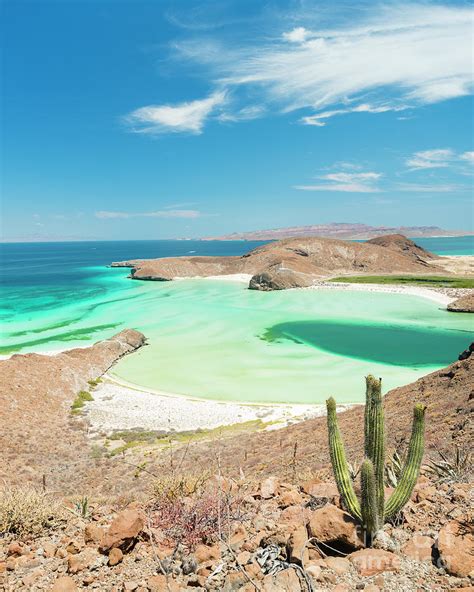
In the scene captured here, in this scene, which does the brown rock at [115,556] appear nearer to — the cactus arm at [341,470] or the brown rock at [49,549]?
the brown rock at [49,549]

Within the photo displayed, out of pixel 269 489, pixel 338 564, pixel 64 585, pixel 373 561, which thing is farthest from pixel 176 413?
pixel 373 561

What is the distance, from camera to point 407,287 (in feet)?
220

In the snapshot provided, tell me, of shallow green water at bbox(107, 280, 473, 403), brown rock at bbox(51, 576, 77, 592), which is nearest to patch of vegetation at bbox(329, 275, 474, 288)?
shallow green water at bbox(107, 280, 473, 403)

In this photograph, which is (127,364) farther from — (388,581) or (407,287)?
(407,287)

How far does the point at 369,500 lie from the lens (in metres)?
4.35

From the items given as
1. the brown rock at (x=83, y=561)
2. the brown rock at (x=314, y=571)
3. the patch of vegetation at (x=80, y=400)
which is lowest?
the patch of vegetation at (x=80, y=400)

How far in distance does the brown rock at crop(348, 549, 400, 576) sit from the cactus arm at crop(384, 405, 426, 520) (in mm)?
697

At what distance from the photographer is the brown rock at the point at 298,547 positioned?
13.1 feet

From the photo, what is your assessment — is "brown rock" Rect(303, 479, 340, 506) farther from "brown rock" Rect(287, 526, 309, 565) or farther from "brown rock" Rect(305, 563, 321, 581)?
"brown rock" Rect(305, 563, 321, 581)

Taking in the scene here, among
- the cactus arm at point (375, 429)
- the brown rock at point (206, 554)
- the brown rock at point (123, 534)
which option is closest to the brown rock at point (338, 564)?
the cactus arm at point (375, 429)

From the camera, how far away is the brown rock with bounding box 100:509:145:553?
4578 mm

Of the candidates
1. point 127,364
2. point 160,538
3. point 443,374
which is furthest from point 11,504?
point 127,364

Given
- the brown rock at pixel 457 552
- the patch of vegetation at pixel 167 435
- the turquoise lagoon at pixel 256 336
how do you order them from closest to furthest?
1. the brown rock at pixel 457 552
2. the patch of vegetation at pixel 167 435
3. the turquoise lagoon at pixel 256 336

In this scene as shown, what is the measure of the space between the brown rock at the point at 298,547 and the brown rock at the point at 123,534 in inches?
74.4
